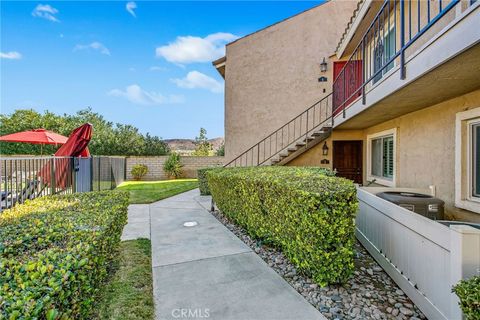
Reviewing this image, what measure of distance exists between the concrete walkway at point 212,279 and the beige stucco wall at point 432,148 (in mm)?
3297

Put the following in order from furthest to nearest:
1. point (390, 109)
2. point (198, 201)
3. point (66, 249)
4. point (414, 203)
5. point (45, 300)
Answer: point (198, 201)
point (390, 109)
point (414, 203)
point (66, 249)
point (45, 300)

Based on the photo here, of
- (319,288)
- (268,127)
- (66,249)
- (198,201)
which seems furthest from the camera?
(268,127)

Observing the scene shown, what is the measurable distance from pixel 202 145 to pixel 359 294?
18.2m

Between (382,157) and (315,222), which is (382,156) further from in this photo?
(315,222)

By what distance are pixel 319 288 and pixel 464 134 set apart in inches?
134

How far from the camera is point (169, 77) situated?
63.5ft

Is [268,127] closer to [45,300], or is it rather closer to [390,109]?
[390,109]

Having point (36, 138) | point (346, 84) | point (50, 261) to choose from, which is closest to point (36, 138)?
point (36, 138)

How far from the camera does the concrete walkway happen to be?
2555 mm

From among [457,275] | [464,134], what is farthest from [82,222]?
[464,134]

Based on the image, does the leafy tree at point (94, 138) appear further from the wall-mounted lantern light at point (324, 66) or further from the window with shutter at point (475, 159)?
the window with shutter at point (475, 159)

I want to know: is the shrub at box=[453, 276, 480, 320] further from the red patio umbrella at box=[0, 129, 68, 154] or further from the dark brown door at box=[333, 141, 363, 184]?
the red patio umbrella at box=[0, 129, 68, 154]

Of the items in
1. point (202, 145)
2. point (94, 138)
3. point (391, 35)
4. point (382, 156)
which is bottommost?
point (382, 156)

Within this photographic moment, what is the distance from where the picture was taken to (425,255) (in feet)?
7.99
